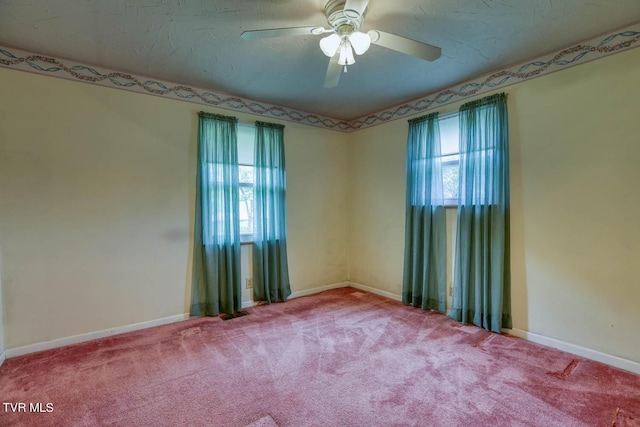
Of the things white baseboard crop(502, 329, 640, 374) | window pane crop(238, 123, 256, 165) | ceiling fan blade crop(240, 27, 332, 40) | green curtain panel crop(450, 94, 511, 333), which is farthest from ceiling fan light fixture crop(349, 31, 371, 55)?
white baseboard crop(502, 329, 640, 374)

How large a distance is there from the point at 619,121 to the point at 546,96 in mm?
551

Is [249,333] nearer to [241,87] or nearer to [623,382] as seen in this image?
[241,87]

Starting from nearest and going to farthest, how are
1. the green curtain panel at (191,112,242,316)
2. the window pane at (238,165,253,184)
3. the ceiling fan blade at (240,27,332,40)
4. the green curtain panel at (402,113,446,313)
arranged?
the ceiling fan blade at (240,27,332,40) → the green curtain panel at (191,112,242,316) → the green curtain panel at (402,113,446,313) → the window pane at (238,165,253,184)

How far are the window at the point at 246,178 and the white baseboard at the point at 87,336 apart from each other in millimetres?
1125

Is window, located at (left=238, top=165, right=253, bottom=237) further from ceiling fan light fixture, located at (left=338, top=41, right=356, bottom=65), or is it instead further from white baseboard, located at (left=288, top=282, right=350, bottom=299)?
ceiling fan light fixture, located at (left=338, top=41, right=356, bottom=65)

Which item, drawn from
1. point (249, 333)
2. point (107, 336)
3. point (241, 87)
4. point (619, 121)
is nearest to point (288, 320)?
point (249, 333)

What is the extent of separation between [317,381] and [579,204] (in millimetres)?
2471

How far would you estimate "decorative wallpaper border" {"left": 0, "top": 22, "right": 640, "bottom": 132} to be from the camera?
7.68ft

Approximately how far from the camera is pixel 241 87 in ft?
10.7

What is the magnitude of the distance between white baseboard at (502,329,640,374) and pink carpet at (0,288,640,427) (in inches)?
2.6

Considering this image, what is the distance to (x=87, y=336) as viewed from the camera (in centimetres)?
272

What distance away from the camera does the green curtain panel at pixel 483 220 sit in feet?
9.29

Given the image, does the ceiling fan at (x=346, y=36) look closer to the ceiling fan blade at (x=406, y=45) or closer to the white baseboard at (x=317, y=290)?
the ceiling fan blade at (x=406, y=45)

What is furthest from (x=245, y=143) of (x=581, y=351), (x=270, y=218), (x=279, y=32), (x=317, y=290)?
(x=581, y=351)
